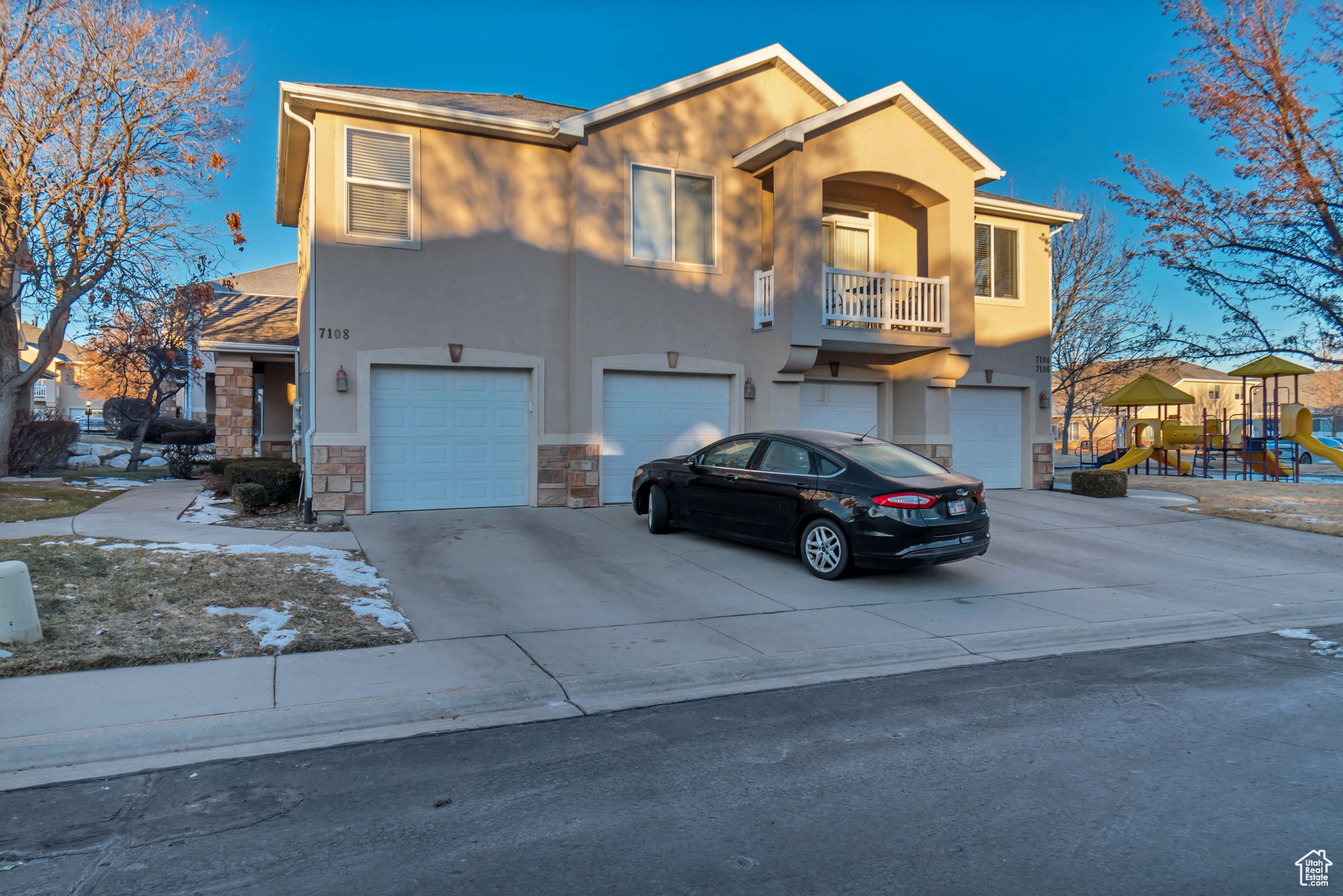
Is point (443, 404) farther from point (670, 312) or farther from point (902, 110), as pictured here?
point (902, 110)

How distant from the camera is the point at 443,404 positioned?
12.4 metres

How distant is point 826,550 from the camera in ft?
28.2

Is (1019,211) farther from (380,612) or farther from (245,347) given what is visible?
(245,347)

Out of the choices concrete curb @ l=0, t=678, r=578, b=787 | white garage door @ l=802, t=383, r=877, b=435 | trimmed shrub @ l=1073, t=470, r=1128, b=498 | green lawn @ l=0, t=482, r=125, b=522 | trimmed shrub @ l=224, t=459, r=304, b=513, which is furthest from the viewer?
trimmed shrub @ l=1073, t=470, r=1128, b=498

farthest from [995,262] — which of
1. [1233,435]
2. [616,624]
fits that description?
[616,624]

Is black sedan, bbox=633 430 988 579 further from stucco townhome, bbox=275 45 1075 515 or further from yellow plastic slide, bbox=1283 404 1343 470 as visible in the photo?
yellow plastic slide, bbox=1283 404 1343 470

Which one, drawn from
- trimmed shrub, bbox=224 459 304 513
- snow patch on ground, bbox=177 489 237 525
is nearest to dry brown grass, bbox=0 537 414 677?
snow patch on ground, bbox=177 489 237 525

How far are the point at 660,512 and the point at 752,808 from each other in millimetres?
7179

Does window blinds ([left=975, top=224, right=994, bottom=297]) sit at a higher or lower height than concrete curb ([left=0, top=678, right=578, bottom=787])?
higher

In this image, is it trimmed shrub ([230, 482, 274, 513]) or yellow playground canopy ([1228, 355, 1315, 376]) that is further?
yellow playground canopy ([1228, 355, 1315, 376])

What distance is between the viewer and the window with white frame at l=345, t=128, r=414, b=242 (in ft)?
38.5

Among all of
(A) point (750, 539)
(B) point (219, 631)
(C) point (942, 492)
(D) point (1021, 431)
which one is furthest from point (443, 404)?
(D) point (1021, 431)

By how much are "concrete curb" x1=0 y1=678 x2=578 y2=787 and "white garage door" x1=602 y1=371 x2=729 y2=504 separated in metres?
7.89

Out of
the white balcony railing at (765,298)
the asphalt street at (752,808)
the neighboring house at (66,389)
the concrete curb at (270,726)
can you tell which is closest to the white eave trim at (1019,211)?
the white balcony railing at (765,298)
